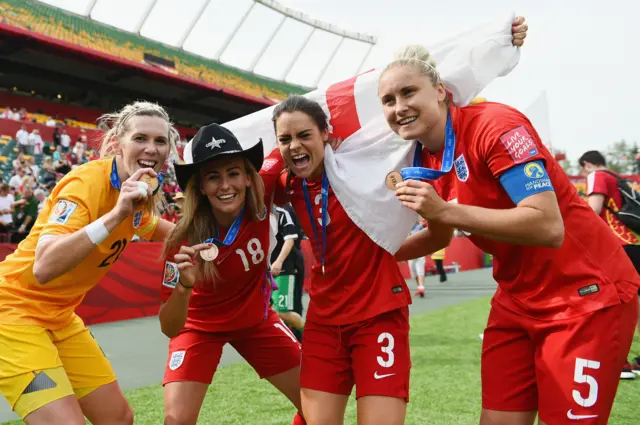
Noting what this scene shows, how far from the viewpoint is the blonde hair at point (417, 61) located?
2.26 m

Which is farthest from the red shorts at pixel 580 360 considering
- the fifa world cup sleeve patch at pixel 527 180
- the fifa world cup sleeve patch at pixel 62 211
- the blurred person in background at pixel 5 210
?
the blurred person in background at pixel 5 210

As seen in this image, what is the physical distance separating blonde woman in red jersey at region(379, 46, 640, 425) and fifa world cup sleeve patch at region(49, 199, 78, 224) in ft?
5.05

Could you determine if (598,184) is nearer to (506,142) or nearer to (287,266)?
(287,266)

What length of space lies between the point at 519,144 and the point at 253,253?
164 cm

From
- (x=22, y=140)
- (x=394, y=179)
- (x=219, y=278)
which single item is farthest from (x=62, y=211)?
(x=22, y=140)

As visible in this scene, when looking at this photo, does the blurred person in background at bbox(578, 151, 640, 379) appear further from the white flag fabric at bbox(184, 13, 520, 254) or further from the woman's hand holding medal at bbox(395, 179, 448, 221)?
the woman's hand holding medal at bbox(395, 179, 448, 221)

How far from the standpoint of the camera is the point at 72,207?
99.9 inches

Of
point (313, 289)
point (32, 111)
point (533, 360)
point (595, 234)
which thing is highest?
point (32, 111)

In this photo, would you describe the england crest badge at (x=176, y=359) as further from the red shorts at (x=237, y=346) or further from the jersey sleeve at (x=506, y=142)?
the jersey sleeve at (x=506, y=142)

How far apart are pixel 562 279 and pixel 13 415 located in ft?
14.8

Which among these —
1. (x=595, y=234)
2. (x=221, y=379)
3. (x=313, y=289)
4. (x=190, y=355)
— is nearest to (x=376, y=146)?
(x=313, y=289)

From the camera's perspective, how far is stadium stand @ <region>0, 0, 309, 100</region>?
24.3 metres

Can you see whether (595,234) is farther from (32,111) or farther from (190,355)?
(32,111)

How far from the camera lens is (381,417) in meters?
2.46
